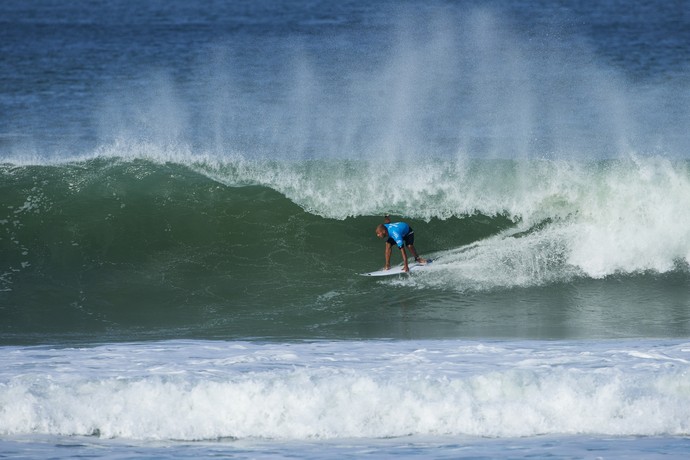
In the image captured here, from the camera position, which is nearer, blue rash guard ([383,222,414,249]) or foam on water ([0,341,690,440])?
foam on water ([0,341,690,440])

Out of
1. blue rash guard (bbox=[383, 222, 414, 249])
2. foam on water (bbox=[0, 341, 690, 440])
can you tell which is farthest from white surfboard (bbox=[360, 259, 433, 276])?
foam on water (bbox=[0, 341, 690, 440])

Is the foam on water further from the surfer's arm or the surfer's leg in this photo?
the surfer's leg

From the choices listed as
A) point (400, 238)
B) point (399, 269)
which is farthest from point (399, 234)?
point (399, 269)

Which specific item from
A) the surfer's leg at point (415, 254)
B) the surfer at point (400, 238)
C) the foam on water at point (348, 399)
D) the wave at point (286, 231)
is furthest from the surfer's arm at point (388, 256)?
the foam on water at point (348, 399)

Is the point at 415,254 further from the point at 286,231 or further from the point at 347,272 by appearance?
the point at 286,231

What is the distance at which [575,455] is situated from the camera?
8016 millimetres

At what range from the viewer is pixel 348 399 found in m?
8.94

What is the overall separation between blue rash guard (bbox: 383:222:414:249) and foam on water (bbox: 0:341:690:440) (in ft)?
12.4

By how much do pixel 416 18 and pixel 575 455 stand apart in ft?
162

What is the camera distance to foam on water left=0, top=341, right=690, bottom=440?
8.66 metres

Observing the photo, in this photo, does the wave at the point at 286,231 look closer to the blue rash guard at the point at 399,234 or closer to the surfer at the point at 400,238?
the surfer at the point at 400,238

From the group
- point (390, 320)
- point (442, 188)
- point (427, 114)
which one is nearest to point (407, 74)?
point (427, 114)

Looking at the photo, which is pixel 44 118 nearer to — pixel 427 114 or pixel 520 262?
pixel 427 114

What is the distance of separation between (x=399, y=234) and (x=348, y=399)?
16.0 ft
